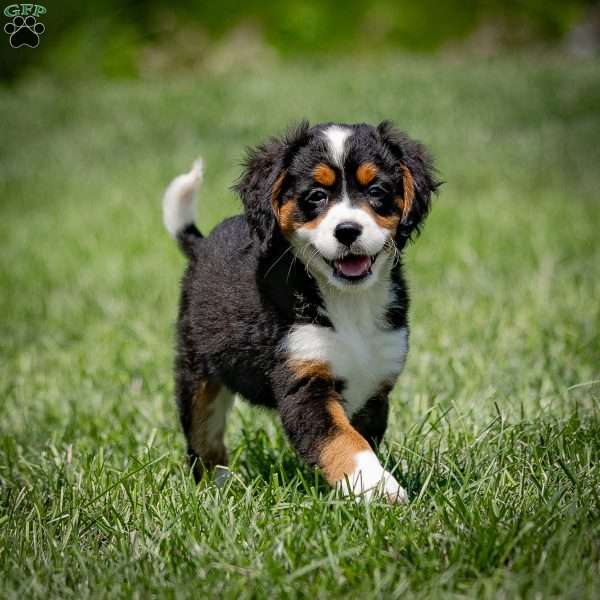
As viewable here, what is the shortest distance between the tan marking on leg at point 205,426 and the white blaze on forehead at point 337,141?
3.66ft

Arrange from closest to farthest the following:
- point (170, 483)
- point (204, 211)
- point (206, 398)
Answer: point (170, 483), point (206, 398), point (204, 211)

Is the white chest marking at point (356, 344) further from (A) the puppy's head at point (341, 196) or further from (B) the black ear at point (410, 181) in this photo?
(B) the black ear at point (410, 181)

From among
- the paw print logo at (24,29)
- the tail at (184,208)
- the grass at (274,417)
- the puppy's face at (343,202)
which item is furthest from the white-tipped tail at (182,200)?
the paw print logo at (24,29)

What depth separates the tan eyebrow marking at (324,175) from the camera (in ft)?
10.4

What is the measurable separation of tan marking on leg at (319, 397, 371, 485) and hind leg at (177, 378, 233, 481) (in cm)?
91

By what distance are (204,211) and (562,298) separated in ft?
13.1

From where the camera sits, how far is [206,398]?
12.6 ft

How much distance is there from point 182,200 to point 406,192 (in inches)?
46.5

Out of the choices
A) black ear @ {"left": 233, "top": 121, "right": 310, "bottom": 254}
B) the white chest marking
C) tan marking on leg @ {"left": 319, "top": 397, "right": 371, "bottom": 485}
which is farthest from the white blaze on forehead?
tan marking on leg @ {"left": 319, "top": 397, "right": 371, "bottom": 485}

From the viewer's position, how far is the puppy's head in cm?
310

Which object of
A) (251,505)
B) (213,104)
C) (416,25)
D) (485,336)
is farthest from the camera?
(416,25)

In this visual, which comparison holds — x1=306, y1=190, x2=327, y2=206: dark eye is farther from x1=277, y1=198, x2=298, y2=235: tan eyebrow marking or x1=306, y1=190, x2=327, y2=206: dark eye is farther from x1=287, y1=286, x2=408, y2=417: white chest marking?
x1=287, y1=286, x2=408, y2=417: white chest marking

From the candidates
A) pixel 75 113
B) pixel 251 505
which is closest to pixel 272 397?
pixel 251 505

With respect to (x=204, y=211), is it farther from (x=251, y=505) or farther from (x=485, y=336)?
(x=251, y=505)
